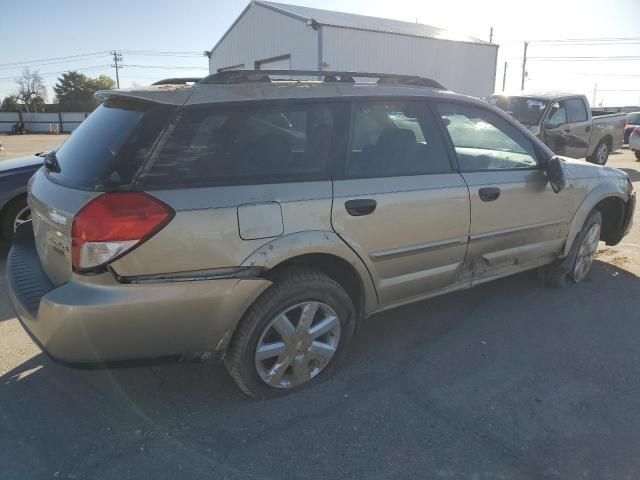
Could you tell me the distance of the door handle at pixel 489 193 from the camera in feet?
11.1

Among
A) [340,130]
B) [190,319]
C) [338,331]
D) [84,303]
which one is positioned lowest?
[338,331]

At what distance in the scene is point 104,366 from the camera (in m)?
2.37

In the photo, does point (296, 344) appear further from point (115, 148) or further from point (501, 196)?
point (501, 196)

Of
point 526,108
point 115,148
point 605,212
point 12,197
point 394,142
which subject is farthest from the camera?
point 526,108

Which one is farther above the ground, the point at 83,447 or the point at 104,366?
the point at 104,366

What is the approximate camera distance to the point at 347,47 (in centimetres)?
2261

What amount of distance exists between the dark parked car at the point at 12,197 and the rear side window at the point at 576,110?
1011 centimetres

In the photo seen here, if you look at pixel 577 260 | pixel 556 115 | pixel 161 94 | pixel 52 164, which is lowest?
pixel 577 260

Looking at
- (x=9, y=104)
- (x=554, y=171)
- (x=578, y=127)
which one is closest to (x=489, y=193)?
(x=554, y=171)

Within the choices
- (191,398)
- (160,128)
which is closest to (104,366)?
(191,398)

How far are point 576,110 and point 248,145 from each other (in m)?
10.5

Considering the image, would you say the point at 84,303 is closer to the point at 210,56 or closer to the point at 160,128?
the point at 160,128

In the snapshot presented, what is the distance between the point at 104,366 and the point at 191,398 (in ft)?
2.02

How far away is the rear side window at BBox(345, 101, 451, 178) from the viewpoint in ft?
9.72
